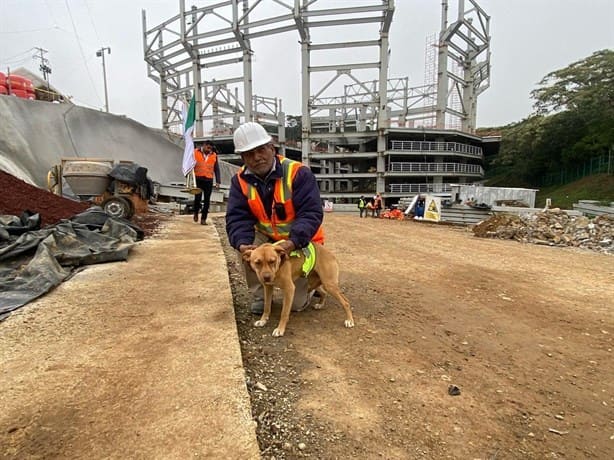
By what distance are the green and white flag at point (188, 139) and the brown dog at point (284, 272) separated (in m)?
5.83

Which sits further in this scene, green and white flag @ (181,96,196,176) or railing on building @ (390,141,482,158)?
railing on building @ (390,141,482,158)

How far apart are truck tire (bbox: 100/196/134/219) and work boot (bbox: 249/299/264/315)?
5.36 metres

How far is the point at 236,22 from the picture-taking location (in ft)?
135

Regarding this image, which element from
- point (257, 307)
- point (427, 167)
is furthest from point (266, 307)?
point (427, 167)

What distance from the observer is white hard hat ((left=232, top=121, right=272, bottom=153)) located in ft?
8.73

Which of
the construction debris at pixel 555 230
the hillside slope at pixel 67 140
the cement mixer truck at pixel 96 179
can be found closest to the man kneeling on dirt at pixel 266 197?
the cement mixer truck at pixel 96 179

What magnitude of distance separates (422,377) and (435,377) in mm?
84

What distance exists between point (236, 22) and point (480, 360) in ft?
154

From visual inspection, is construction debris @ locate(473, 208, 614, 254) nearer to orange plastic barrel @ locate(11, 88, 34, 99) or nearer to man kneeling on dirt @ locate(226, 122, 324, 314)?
man kneeling on dirt @ locate(226, 122, 324, 314)

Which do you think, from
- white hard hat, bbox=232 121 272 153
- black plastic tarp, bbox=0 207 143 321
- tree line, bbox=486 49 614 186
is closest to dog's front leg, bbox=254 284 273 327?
white hard hat, bbox=232 121 272 153

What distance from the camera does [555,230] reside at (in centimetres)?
1180

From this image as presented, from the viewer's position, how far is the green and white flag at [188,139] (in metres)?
7.98

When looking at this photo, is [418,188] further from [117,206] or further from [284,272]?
[284,272]

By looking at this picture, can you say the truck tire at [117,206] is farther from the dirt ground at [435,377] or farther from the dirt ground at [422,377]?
the dirt ground at [435,377]
